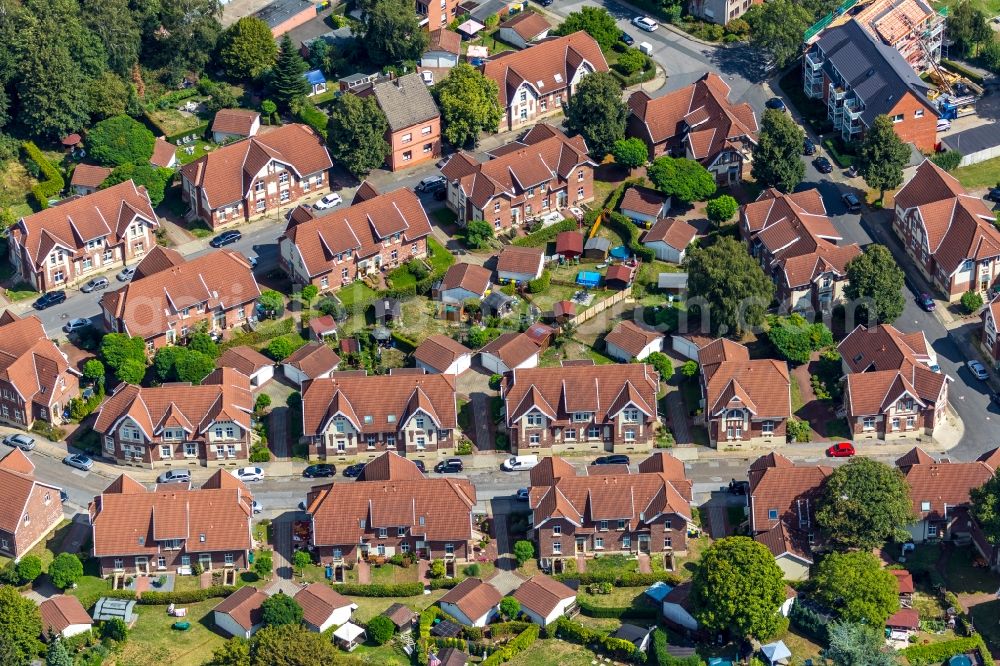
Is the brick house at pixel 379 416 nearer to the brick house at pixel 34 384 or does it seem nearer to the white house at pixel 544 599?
the white house at pixel 544 599

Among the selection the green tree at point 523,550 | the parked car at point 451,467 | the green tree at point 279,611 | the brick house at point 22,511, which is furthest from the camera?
the parked car at point 451,467

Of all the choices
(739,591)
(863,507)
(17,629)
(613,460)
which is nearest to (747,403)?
(613,460)

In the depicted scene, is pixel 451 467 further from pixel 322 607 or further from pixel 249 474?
pixel 322 607

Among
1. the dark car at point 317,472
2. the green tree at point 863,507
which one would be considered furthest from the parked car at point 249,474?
the green tree at point 863,507

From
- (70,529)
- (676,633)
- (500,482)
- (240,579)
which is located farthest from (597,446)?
(70,529)

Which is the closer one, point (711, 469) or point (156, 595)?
point (156, 595)

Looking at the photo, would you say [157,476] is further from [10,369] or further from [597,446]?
[597,446]

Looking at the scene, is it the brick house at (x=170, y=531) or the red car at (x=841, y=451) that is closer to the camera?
the brick house at (x=170, y=531)
